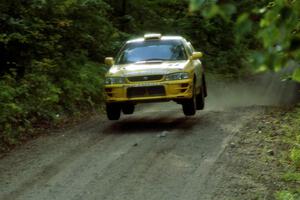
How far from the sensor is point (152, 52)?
1293 centimetres

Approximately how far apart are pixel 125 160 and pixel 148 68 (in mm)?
3374

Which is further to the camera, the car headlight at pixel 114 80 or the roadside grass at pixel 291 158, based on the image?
the car headlight at pixel 114 80

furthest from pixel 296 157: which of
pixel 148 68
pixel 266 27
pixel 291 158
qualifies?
pixel 266 27

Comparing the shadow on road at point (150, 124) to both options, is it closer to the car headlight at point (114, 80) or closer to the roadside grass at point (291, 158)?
the car headlight at point (114, 80)

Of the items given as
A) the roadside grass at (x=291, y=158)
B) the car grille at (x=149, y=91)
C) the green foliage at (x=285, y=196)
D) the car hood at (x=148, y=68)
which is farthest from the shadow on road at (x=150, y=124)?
the green foliage at (x=285, y=196)

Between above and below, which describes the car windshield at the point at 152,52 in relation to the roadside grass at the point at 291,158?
above

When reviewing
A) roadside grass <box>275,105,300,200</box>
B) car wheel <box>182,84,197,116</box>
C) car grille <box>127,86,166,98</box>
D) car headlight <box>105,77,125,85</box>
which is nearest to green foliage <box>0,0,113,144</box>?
car headlight <box>105,77,125,85</box>

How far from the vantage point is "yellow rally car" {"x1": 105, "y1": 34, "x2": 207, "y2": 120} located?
11.7m

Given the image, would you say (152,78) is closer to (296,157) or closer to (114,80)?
(114,80)

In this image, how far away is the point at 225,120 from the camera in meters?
12.7

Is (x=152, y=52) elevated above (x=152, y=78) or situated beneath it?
elevated above

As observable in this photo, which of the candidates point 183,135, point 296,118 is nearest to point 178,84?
point 183,135

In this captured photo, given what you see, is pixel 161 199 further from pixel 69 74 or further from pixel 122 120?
pixel 69 74

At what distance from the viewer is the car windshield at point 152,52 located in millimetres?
12797
